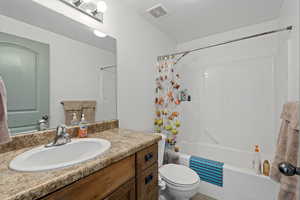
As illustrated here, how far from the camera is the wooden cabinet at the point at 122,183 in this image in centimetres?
58

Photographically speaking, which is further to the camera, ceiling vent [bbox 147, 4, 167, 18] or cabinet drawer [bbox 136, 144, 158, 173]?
ceiling vent [bbox 147, 4, 167, 18]

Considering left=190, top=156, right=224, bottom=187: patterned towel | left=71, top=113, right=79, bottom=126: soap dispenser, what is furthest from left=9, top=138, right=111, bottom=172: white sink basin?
left=190, top=156, right=224, bottom=187: patterned towel

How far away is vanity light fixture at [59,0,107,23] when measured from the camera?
3.69ft

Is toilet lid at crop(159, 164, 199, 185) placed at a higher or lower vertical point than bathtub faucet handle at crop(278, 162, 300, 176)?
lower

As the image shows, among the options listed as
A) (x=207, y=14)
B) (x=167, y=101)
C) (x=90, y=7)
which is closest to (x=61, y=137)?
(x=90, y=7)

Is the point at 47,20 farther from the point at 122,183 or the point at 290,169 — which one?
the point at 290,169

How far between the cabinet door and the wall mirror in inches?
26.6

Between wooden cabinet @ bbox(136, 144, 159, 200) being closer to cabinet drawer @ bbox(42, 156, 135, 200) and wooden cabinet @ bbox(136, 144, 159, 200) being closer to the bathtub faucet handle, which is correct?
cabinet drawer @ bbox(42, 156, 135, 200)

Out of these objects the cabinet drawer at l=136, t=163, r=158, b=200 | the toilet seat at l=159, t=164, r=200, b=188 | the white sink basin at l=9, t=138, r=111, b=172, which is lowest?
the toilet seat at l=159, t=164, r=200, b=188

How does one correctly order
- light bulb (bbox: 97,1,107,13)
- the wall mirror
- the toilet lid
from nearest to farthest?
the wall mirror → light bulb (bbox: 97,1,107,13) → the toilet lid

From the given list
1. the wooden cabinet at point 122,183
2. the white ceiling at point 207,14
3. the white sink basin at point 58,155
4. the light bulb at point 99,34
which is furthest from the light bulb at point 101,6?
the wooden cabinet at point 122,183

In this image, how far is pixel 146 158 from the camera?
98 cm

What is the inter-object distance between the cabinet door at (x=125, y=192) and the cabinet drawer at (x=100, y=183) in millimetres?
23

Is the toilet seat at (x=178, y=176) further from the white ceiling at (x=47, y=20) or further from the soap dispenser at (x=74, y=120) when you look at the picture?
the white ceiling at (x=47, y=20)
